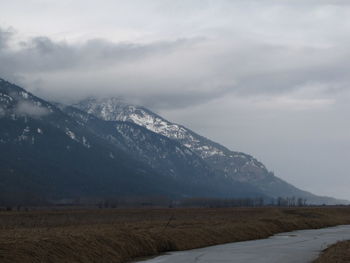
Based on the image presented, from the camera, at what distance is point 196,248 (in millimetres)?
65688

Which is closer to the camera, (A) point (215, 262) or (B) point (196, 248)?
(A) point (215, 262)

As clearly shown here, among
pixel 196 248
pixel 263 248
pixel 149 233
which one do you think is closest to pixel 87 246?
pixel 149 233

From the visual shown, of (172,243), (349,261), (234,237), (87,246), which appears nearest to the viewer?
(349,261)

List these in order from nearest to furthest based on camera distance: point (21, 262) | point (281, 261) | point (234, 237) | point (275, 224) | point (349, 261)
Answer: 1. point (21, 262)
2. point (349, 261)
3. point (281, 261)
4. point (234, 237)
5. point (275, 224)

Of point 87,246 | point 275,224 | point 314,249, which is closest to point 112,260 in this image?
point 87,246

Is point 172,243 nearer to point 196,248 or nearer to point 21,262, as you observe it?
point 196,248

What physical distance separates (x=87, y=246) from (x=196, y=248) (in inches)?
742

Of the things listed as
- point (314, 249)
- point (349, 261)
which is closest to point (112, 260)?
point (349, 261)

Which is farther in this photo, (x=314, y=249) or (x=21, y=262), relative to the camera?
(x=314, y=249)

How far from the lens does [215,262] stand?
51.3m

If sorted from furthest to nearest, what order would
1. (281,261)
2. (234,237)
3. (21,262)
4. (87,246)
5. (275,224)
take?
(275,224) → (234,237) → (281,261) → (87,246) → (21,262)

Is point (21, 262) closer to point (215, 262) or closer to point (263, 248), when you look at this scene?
point (215, 262)

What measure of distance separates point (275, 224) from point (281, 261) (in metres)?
45.9

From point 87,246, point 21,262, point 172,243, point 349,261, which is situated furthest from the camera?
point 172,243
